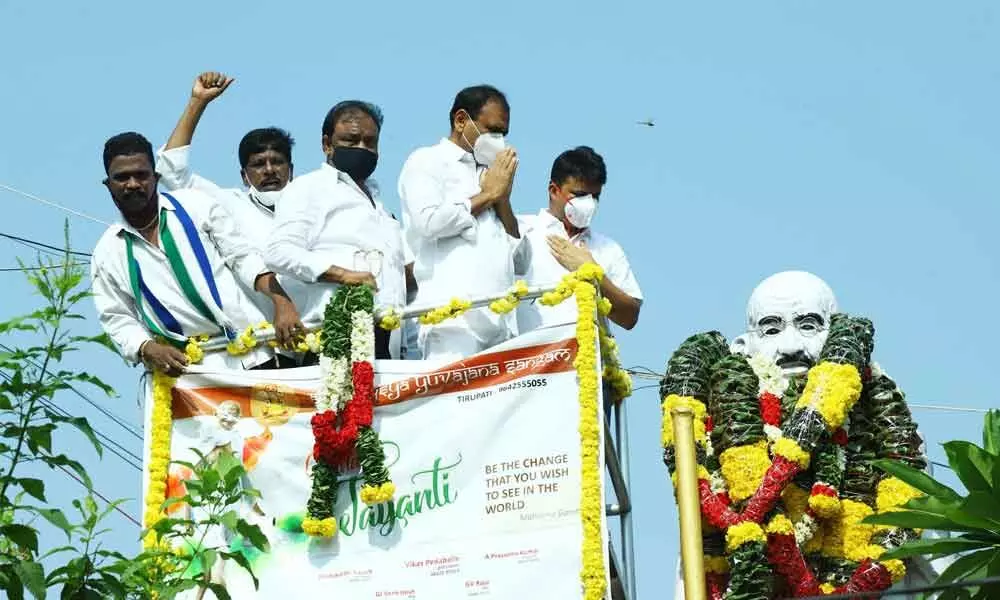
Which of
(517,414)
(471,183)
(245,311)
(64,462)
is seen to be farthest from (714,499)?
(64,462)

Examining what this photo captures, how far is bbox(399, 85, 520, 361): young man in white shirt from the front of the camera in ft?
36.9


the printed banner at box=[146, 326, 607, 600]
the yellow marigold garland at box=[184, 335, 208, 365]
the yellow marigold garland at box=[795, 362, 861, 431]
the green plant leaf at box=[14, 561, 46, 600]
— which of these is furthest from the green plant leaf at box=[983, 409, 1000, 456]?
the green plant leaf at box=[14, 561, 46, 600]

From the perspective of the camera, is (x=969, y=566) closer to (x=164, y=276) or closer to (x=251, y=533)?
(x=251, y=533)

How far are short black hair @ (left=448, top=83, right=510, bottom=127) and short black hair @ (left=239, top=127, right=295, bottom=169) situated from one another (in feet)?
4.66

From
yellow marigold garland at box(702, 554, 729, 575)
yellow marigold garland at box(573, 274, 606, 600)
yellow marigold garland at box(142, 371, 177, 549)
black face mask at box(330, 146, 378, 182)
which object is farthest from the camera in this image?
black face mask at box(330, 146, 378, 182)

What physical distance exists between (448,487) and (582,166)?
2406 millimetres

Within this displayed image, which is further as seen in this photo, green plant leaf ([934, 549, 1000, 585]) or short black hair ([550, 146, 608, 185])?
short black hair ([550, 146, 608, 185])

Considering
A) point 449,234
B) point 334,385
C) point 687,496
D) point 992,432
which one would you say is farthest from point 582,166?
point 687,496

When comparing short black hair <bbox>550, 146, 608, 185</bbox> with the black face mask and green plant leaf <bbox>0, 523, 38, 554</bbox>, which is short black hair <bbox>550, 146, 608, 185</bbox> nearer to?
the black face mask

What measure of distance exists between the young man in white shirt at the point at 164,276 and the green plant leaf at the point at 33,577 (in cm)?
419

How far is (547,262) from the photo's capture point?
11875 millimetres

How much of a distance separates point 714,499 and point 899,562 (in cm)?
106

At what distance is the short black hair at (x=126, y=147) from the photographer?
38.9 feet

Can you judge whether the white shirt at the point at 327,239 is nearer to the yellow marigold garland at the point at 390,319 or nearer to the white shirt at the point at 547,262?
the yellow marigold garland at the point at 390,319
